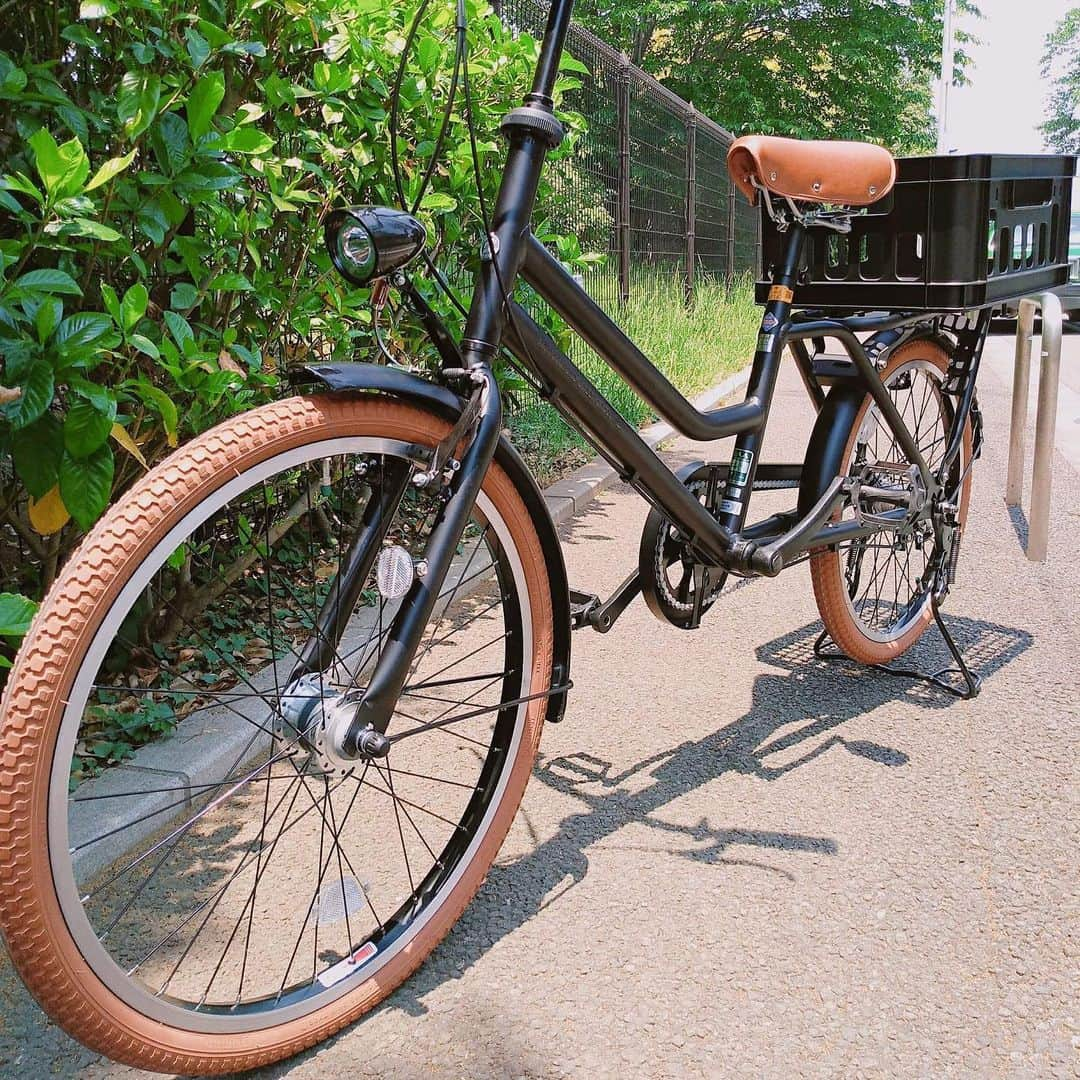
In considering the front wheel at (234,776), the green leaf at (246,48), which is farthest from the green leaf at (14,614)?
the green leaf at (246,48)

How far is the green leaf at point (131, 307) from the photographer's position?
241 cm

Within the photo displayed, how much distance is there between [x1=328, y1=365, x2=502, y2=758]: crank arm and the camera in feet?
6.45

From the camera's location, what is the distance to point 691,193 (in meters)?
13.3

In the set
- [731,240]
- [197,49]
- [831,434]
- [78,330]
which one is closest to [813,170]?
[831,434]

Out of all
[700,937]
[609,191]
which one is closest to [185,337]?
[700,937]

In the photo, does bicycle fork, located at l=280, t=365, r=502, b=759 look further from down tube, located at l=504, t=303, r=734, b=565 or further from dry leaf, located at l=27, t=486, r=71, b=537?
dry leaf, located at l=27, t=486, r=71, b=537

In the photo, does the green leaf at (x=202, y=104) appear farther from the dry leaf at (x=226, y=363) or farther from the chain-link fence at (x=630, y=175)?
the chain-link fence at (x=630, y=175)

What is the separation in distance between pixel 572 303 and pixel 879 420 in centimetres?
A: 153

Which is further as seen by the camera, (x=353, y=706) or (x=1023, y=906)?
(x=1023, y=906)

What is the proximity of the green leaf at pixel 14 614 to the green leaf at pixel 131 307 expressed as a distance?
0.71 metres

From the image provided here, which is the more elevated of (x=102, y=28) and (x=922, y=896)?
(x=102, y=28)

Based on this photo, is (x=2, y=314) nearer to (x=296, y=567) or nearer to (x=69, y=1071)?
(x=69, y=1071)

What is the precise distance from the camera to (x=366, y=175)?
3.59 metres

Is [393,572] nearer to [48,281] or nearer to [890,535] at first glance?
[48,281]
